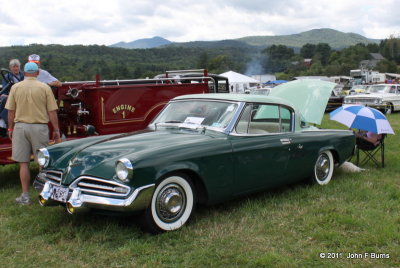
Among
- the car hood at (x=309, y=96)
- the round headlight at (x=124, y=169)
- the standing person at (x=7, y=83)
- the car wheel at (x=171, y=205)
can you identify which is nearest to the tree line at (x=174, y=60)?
the standing person at (x=7, y=83)

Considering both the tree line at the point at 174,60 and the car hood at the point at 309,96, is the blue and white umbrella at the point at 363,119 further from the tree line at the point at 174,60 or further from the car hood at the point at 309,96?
the tree line at the point at 174,60

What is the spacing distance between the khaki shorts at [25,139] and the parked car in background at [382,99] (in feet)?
56.2

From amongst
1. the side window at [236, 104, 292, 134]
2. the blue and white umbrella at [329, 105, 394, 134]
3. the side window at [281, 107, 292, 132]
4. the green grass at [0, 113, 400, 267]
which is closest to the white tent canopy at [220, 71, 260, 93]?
the blue and white umbrella at [329, 105, 394, 134]

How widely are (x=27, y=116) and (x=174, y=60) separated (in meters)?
74.3

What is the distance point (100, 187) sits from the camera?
3.61 meters

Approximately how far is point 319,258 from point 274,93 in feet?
17.1

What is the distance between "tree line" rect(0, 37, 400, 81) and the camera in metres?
35.1

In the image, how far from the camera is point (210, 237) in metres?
3.78

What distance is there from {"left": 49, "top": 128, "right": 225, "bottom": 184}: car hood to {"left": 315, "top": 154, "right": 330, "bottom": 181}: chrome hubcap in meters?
1.98

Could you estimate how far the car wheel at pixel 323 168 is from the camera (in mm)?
5661

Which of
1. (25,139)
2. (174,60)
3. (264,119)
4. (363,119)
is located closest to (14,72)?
(25,139)

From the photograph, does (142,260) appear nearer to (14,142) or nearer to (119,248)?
(119,248)

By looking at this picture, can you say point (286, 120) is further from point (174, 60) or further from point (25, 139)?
point (174, 60)

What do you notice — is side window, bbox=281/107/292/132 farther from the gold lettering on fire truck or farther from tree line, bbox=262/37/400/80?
tree line, bbox=262/37/400/80
